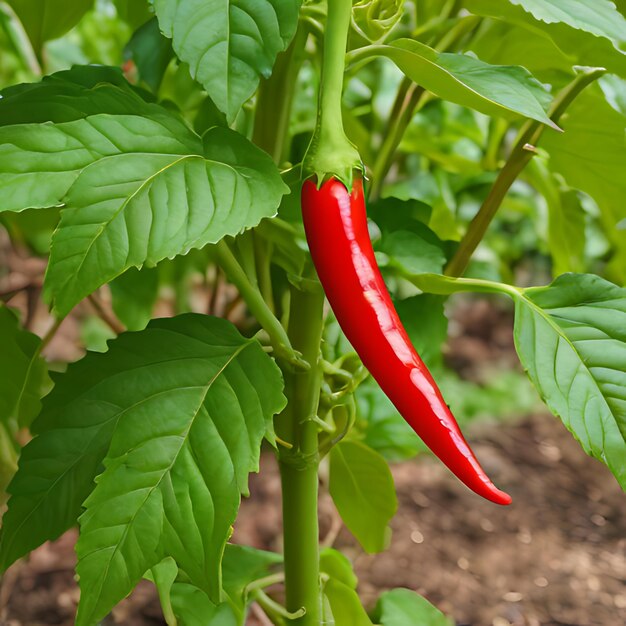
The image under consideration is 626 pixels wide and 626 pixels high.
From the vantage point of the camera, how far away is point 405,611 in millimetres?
879

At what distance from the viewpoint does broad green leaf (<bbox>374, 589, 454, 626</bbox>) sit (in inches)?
34.0

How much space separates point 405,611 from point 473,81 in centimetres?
61

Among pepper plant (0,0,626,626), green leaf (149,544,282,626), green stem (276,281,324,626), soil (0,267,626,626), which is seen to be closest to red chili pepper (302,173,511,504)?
pepper plant (0,0,626,626)

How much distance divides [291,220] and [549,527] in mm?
953

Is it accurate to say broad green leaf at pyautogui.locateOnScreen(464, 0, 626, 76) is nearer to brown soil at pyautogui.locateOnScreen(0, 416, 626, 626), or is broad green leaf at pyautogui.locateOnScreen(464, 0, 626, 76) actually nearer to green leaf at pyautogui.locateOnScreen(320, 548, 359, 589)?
green leaf at pyautogui.locateOnScreen(320, 548, 359, 589)

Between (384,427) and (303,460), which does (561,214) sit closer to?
(384,427)

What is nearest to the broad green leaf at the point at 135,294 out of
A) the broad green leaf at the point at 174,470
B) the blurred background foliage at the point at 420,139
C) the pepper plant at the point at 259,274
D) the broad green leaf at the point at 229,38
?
the blurred background foliage at the point at 420,139

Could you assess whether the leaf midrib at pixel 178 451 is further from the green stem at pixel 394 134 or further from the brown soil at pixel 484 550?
the brown soil at pixel 484 550

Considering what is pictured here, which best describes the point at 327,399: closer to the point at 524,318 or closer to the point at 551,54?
the point at 524,318

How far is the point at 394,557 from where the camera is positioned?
1.23 m

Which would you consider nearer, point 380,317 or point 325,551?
point 380,317

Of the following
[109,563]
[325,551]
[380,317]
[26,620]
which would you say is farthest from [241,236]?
[26,620]

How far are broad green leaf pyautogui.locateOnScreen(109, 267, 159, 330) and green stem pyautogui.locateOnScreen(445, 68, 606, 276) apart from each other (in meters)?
0.38

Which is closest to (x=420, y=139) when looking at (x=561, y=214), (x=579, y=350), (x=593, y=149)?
(x=561, y=214)
